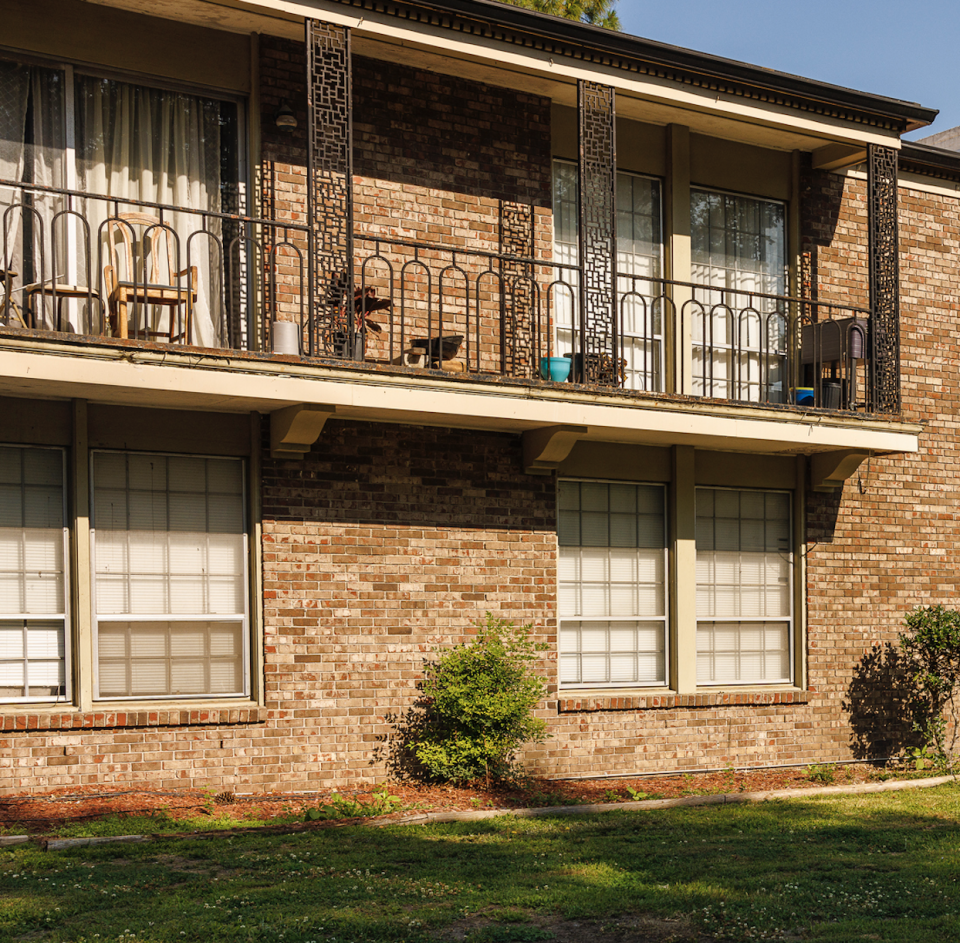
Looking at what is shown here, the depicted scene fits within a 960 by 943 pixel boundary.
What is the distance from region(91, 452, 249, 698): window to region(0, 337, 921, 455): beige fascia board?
0.67m

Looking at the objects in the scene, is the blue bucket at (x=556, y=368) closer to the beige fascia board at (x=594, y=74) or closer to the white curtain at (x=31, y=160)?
the beige fascia board at (x=594, y=74)

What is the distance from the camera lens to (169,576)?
10.1 meters

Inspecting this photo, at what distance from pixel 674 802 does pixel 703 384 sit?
4594 millimetres

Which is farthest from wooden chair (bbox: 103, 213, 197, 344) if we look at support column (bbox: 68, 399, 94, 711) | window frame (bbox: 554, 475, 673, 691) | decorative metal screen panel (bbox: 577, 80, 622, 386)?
window frame (bbox: 554, 475, 673, 691)

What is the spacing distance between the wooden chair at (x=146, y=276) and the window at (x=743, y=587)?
5852 millimetres

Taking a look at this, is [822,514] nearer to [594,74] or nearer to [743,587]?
[743,587]

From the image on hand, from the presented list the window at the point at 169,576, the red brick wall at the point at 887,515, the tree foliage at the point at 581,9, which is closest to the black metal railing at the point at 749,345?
the red brick wall at the point at 887,515

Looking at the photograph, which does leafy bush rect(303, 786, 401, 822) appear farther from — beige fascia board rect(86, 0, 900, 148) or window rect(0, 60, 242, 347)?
beige fascia board rect(86, 0, 900, 148)

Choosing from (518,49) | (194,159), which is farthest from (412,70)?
(194,159)

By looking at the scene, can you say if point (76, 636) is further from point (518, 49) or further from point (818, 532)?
point (818, 532)

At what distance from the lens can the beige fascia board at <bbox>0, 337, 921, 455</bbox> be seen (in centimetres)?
880

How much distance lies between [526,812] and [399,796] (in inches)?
48.7

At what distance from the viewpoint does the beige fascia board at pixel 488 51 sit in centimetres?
984

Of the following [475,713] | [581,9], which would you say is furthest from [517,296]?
[581,9]
